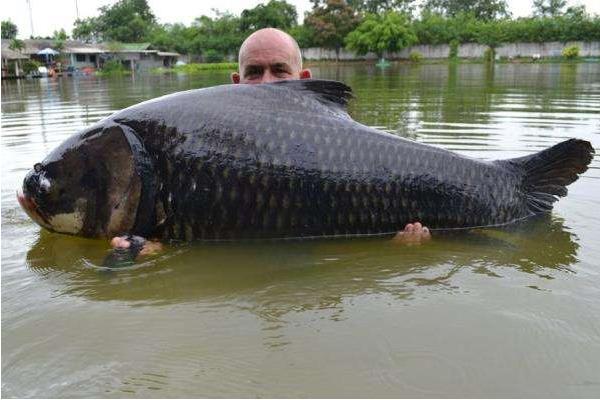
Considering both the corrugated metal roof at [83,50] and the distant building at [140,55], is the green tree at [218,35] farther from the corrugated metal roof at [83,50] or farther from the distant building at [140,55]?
the corrugated metal roof at [83,50]

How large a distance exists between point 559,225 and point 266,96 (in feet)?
7.31

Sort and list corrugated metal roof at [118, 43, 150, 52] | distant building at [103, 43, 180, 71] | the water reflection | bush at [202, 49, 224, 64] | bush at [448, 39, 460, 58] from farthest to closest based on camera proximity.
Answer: bush at [202, 49, 224, 64], corrugated metal roof at [118, 43, 150, 52], distant building at [103, 43, 180, 71], bush at [448, 39, 460, 58], the water reflection

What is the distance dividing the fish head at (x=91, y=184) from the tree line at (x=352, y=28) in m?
69.6

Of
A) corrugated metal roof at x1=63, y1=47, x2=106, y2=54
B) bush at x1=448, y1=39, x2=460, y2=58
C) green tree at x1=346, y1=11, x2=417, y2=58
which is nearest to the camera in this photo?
corrugated metal roof at x1=63, y1=47, x2=106, y2=54

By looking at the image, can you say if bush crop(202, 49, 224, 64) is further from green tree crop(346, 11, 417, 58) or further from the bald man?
the bald man

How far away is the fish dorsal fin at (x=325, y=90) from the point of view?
417 centimetres

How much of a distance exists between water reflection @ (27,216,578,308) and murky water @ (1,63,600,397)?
0.01m

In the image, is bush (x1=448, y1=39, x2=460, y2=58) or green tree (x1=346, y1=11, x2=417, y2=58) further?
bush (x1=448, y1=39, x2=460, y2=58)

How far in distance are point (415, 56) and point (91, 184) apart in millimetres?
70160

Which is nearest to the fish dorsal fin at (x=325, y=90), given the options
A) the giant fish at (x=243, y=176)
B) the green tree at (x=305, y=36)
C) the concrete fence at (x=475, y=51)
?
the giant fish at (x=243, y=176)

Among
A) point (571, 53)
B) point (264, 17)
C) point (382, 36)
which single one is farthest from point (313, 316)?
point (264, 17)

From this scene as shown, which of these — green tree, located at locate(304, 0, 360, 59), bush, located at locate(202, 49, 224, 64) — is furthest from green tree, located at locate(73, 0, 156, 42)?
green tree, located at locate(304, 0, 360, 59)

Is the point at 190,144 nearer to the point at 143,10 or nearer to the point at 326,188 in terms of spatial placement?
the point at 326,188

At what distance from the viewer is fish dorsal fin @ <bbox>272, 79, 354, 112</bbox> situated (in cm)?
417
